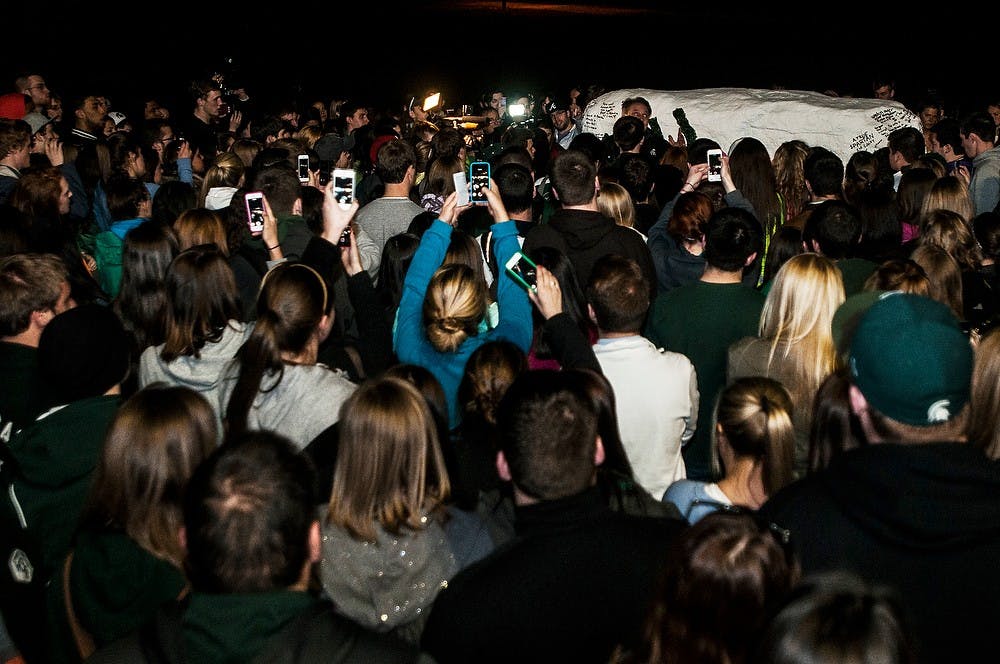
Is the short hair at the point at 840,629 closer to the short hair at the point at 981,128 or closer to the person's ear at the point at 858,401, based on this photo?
the person's ear at the point at 858,401

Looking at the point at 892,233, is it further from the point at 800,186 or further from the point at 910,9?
the point at 910,9

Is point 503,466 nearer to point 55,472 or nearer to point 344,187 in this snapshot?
point 55,472

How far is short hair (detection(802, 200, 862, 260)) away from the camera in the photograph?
4.66m

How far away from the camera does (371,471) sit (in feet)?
7.66

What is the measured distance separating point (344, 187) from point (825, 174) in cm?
289

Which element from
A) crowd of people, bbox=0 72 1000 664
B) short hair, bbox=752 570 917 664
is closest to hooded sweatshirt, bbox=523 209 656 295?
crowd of people, bbox=0 72 1000 664

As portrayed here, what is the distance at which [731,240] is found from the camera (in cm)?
389

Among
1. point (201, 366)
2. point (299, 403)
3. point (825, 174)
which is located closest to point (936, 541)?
point (299, 403)

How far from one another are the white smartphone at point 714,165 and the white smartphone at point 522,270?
241cm

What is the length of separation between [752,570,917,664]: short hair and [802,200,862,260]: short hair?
140 inches

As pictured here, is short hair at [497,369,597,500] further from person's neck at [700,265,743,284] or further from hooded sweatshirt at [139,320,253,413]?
person's neck at [700,265,743,284]

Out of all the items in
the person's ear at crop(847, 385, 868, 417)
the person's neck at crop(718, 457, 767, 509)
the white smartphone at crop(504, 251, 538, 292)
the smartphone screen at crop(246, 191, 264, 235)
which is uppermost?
the smartphone screen at crop(246, 191, 264, 235)

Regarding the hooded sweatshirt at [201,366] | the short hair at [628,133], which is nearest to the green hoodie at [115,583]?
the hooded sweatshirt at [201,366]

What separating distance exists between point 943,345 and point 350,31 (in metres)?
18.3
